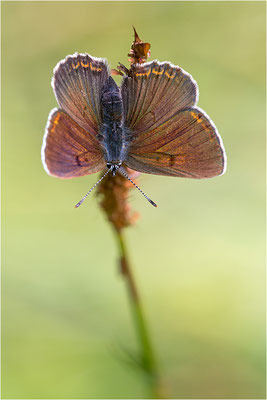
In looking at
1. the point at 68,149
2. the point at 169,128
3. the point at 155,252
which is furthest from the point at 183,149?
the point at 155,252

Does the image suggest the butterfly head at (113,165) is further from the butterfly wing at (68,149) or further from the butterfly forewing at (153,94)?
the butterfly forewing at (153,94)

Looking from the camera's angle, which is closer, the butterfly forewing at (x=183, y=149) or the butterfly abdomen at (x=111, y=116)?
the butterfly forewing at (x=183, y=149)

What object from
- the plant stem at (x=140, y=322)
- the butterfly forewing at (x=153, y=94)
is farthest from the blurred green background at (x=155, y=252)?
the butterfly forewing at (x=153, y=94)

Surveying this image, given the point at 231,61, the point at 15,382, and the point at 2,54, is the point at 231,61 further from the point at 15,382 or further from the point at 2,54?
the point at 15,382

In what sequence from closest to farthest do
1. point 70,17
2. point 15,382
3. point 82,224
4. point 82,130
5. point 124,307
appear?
point 82,130 < point 15,382 < point 124,307 < point 82,224 < point 70,17

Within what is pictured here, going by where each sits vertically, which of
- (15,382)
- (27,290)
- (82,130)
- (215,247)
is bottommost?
(15,382)

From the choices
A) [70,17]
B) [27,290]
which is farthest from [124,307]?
[70,17]

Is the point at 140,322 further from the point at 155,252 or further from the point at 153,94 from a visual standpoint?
the point at 153,94
